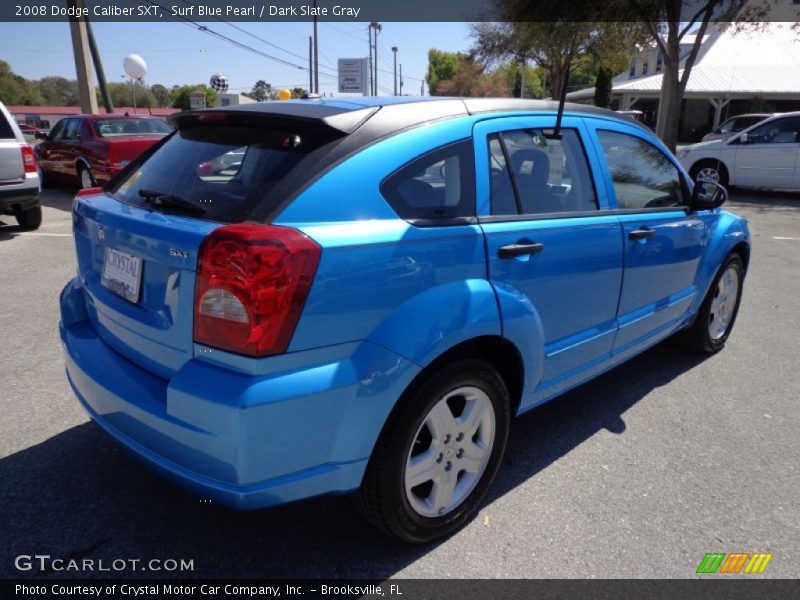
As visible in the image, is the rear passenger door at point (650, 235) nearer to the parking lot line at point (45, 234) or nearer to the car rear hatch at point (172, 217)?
the car rear hatch at point (172, 217)

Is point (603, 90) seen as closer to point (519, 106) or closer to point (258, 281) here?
point (519, 106)

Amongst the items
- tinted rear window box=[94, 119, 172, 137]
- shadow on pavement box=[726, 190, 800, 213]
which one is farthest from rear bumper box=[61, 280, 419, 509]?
shadow on pavement box=[726, 190, 800, 213]

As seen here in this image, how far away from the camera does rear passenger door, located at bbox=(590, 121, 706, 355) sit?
324cm

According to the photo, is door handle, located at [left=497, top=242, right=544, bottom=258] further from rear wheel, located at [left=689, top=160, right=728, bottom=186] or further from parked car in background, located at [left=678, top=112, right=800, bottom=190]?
rear wheel, located at [left=689, top=160, right=728, bottom=186]

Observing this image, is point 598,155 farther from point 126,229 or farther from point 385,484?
point 126,229

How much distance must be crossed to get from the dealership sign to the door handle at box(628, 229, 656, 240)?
1427 inches

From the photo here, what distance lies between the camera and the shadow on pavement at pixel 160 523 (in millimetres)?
2316

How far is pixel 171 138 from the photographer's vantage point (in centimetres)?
279

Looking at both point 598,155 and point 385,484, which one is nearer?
point 385,484

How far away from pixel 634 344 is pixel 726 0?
18820mm

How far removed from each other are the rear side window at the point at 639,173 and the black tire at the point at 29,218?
8.06 meters

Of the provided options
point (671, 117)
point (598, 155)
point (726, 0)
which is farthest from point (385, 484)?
point (726, 0)

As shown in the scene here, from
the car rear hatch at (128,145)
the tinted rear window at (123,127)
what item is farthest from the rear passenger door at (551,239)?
the tinted rear window at (123,127)

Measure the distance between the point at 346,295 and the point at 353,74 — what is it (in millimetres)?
38610
